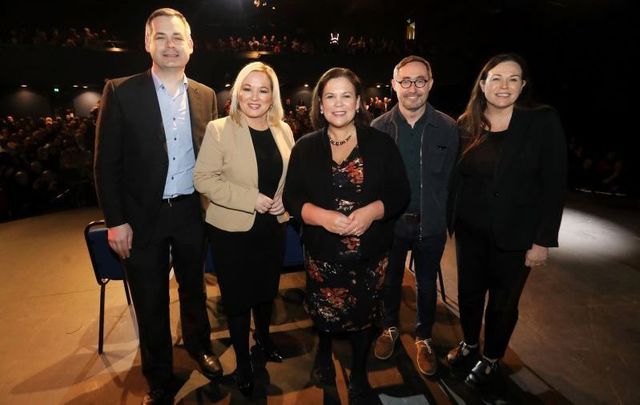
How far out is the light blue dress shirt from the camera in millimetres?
2010

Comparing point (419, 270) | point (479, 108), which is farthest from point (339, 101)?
point (419, 270)

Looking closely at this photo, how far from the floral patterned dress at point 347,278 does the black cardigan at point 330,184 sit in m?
0.04

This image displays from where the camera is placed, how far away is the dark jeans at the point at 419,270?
2369mm

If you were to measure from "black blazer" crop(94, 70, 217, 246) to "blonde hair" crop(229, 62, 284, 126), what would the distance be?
1.31ft

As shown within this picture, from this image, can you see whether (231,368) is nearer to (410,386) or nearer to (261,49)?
(410,386)

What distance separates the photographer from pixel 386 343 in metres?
2.59

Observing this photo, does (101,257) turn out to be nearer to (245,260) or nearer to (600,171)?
(245,260)

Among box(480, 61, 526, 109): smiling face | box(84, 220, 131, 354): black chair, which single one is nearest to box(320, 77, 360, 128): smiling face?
box(480, 61, 526, 109): smiling face

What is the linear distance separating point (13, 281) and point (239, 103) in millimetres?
3663

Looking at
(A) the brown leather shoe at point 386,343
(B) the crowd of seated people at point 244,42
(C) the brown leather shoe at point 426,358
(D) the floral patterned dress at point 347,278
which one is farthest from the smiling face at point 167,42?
(B) the crowd of seated people at point 244,42

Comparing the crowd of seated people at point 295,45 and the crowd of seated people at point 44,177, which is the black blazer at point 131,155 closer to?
the crowd of seated people at point 44,177

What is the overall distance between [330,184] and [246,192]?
0.46m

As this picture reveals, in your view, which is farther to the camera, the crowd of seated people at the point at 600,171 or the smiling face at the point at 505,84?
the crowd of seated people at the point at 600,171

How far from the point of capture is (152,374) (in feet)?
7.09
